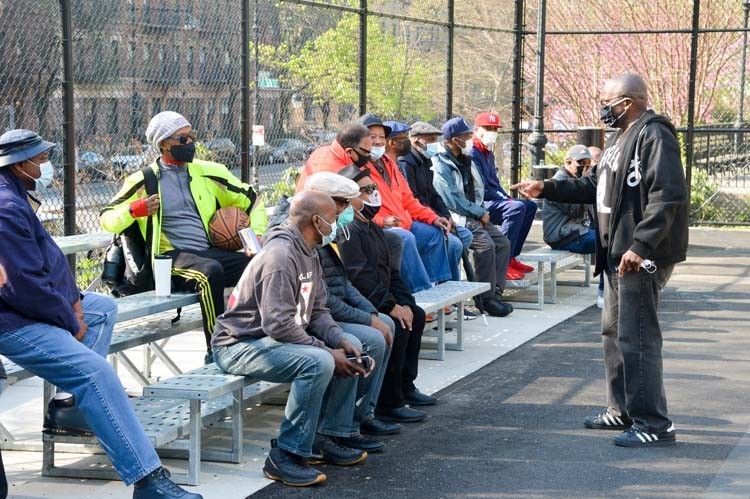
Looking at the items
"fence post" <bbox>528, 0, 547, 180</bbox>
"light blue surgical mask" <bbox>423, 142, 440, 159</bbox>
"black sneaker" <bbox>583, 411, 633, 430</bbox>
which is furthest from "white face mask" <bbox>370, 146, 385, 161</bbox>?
"fence post" <bbox>528, 0, 547, 180</bbox>

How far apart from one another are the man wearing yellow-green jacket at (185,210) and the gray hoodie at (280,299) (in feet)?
3.80

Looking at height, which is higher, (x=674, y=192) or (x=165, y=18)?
(x=165, y=18)

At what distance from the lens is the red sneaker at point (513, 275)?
11.4 metres

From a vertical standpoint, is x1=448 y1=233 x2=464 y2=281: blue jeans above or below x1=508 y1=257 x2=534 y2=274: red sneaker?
above

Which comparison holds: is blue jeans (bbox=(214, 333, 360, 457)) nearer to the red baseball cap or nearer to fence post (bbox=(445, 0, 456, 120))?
the red baseball cap

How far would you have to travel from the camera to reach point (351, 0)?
12.5m

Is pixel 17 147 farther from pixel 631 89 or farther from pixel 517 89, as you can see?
pixel 517 89

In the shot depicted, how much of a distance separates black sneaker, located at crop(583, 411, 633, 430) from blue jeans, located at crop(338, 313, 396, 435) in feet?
4.27

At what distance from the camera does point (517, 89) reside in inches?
643

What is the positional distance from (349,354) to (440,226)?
381 centimetres

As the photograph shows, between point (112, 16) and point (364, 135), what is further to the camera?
point (112, 16)

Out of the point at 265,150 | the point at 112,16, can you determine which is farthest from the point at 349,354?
the point at 265,150

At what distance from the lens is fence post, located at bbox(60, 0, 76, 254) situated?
26.5 ft

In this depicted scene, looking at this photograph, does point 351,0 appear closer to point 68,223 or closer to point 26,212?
point 68,223
